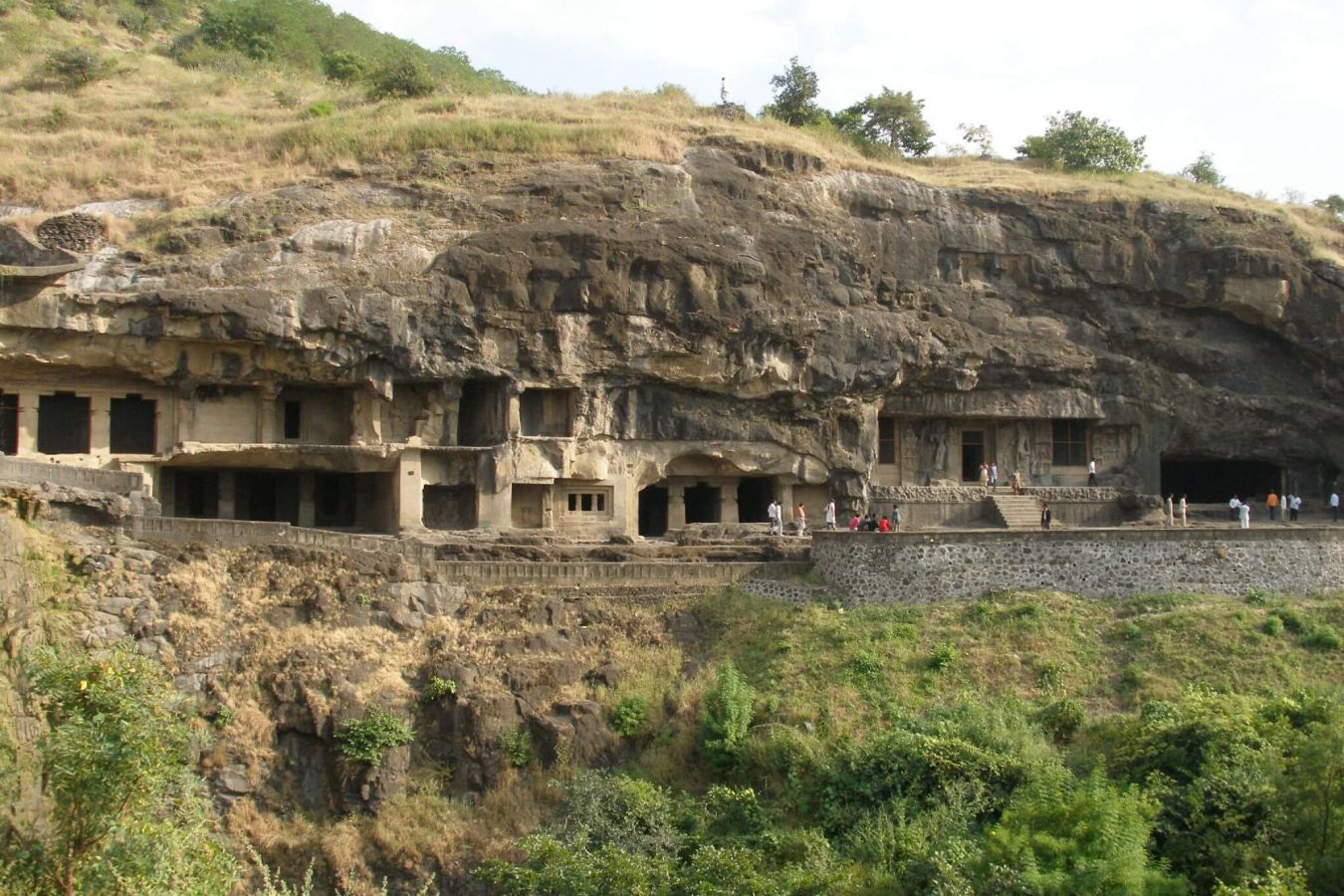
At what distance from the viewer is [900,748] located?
17.5 metres

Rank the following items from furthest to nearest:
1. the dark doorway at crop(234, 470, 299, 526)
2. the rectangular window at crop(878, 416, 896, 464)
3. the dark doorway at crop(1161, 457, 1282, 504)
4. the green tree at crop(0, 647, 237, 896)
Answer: the dark doorway at crop(1161, 457, 1282, 504)
the rectangular window at crop(878, 416, 896, 464)
the dark doorway at crop(234, 470, 299, 526)
the green tree at crop(0, 647, 237, 896)

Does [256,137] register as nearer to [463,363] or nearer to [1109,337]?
[463,363]

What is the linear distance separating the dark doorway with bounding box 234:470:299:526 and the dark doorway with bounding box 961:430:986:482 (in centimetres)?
1562

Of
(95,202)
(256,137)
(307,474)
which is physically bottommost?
(307,474)

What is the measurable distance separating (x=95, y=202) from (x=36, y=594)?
11.6m

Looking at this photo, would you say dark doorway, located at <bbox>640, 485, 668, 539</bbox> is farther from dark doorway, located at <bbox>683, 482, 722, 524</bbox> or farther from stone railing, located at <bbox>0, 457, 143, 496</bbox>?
Result: stone railing, located at <bbox>0, 457, 143, 496</bbox>

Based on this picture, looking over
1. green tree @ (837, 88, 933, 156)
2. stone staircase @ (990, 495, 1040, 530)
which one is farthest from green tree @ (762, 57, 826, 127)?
stone staircase @ (990, 495, 1040, 530)

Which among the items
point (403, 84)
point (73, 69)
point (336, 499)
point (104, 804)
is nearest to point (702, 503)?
point (336, 499)

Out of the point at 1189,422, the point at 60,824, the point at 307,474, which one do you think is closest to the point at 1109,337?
the point at 1189,422

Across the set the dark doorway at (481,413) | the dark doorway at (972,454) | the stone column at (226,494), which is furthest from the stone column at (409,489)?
the dark doorway at (972,454)

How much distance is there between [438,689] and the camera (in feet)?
64.2

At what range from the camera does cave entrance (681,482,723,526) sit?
2977cm

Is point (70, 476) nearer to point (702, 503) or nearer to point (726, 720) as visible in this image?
point (726, 720)

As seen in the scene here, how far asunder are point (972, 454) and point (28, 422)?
819 inches
